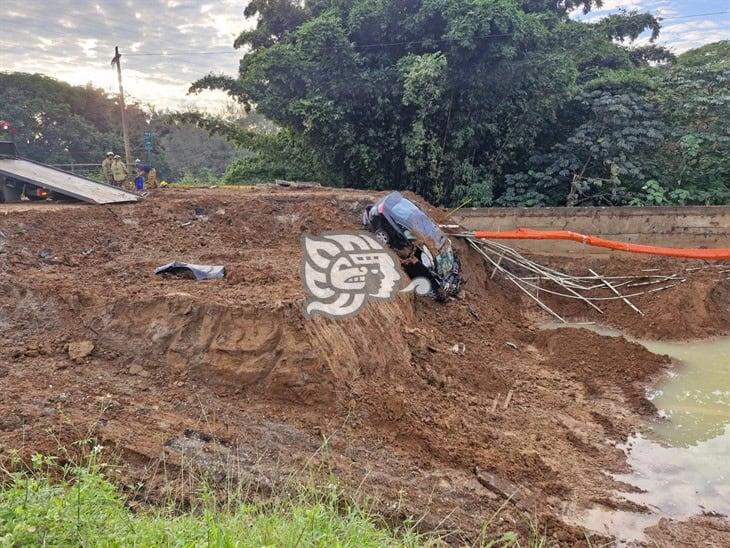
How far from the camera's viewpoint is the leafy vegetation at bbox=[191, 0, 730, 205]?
33.3 ft

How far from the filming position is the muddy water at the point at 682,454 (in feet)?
13.6

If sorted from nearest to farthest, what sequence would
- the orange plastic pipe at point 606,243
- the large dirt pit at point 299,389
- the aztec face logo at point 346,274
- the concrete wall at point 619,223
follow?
the large dirt pit at point 299,389 → the aztec face logo at point 346,274 → the orange plastic pipe at point 606,243 → the concrete wall at point 619,223

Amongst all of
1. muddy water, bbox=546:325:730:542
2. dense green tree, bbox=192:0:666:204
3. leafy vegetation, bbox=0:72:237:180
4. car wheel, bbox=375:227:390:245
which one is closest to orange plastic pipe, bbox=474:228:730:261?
car wheel, bbox=375:227:390:245

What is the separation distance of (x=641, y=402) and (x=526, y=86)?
7442 mm

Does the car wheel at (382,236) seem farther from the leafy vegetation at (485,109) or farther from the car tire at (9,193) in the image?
the car tire at (9,193)

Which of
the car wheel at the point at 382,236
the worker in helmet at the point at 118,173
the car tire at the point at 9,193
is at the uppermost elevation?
the worker in helmet at the point at 118,173

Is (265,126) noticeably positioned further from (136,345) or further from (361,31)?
(136,345)

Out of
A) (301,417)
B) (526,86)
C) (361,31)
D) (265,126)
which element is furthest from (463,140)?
(265,126)

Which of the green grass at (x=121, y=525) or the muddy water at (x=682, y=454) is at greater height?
the green grass at (x=121, y=525)

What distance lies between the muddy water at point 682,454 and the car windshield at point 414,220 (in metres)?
3.46

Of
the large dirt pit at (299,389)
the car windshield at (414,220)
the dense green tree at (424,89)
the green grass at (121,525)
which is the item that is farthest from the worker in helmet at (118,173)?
the green grass at (121,525)

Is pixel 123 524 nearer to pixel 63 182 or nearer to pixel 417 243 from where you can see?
pixel 417 243

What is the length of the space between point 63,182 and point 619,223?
10.2 meters

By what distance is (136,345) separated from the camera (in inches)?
187
